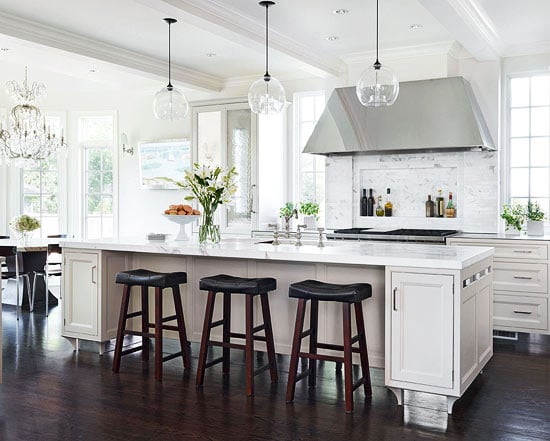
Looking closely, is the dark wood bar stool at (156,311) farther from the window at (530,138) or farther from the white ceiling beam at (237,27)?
the window at (530,138)

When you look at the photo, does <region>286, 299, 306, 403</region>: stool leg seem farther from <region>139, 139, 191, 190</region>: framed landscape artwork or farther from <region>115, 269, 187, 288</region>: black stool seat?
<region>139, 139, 191, 190</region>: framed landscape artwork

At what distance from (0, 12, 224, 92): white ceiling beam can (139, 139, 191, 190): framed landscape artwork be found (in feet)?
3.45

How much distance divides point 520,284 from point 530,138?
1724 millimetres

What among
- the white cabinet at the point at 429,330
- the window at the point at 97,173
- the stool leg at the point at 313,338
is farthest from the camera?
the window at the point at 97,173

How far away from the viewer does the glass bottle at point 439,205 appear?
627cm

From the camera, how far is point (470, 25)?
4.80 m

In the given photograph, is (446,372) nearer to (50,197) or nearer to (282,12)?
(282,12)

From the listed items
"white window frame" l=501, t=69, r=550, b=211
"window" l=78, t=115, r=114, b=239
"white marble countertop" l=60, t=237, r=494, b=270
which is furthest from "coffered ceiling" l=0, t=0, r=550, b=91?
"window" l=78, t=115, r=114, b=239

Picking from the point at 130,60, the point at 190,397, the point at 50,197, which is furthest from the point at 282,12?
the point at 50,197

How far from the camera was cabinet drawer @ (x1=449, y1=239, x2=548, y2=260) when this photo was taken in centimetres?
514

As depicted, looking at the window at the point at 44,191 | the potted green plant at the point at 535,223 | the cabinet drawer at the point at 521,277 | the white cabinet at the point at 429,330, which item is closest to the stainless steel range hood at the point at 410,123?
the potted green plant at the point at 535,223

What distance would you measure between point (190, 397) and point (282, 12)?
10.4ft

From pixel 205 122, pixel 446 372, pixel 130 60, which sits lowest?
pixel 446 372

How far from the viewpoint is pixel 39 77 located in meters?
8.08
